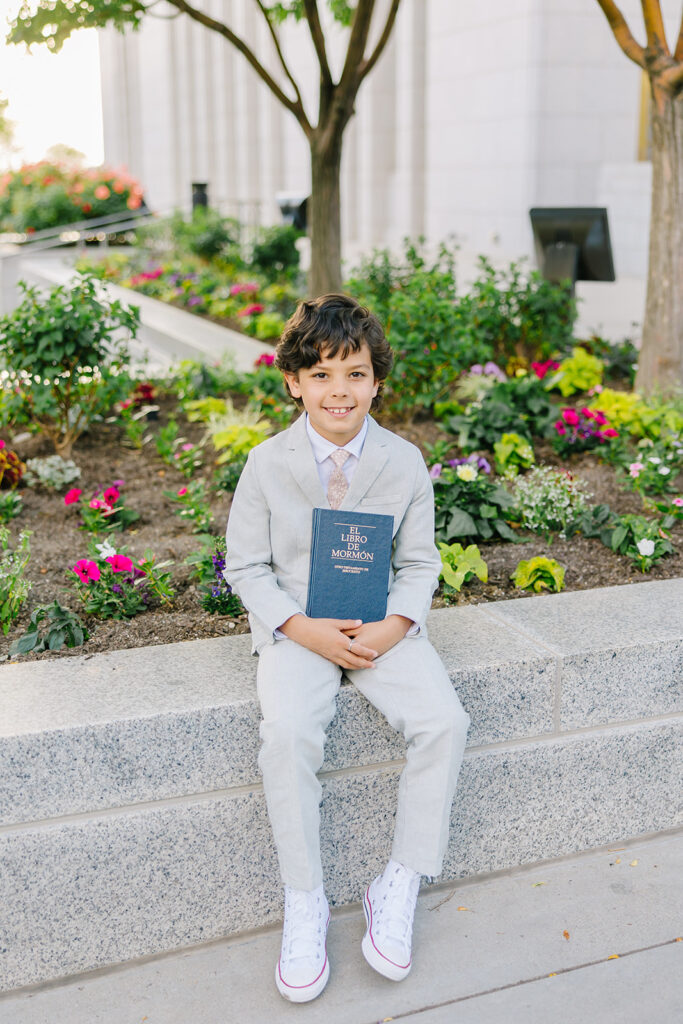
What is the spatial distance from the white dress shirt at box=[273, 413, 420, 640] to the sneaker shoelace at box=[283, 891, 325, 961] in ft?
2.23

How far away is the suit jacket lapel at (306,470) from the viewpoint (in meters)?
2.45

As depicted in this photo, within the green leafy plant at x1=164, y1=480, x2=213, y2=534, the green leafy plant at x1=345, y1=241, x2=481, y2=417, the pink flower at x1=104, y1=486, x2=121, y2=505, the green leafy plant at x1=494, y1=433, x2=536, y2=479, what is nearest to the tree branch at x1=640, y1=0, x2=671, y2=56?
the green leafy plant at x1=345, y1=241, x2=481, y2=417

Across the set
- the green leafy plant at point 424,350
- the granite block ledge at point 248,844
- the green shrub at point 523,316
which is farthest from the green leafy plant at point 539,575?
the green shrub at point 523,316

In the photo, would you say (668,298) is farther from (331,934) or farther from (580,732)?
(331,934)

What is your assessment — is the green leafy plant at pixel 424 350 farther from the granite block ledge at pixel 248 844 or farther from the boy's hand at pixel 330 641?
the boy's hand at pixel 330 641

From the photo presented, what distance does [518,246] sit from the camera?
10867 mm

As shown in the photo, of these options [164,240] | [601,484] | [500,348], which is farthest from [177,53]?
[601,484]

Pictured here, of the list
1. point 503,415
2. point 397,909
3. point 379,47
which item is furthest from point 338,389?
point 379,47

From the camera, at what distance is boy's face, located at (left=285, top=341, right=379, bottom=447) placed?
2.40m

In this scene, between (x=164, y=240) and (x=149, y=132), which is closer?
(x=164, y=240)

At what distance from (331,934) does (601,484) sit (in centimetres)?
247

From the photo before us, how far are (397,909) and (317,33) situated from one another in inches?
219

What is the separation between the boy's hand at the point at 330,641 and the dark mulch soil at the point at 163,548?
56 centimetres

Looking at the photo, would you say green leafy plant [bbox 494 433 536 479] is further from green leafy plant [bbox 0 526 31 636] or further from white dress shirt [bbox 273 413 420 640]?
green leafy plant [bbox 0 526 31 636]
